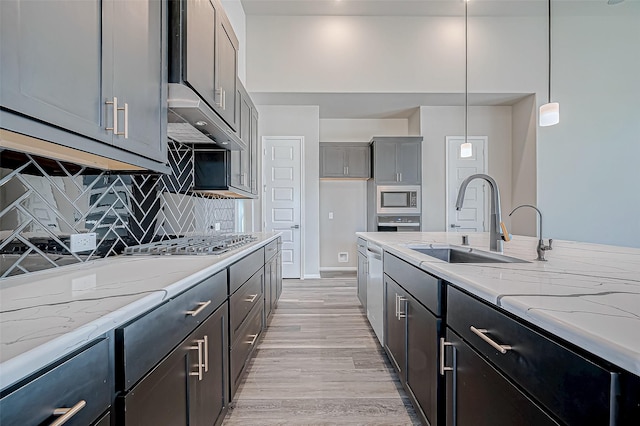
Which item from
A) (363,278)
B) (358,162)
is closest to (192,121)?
(363,278)

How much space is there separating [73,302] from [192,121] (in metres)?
1.20

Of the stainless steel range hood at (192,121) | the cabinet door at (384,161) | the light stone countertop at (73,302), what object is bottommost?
the light stone countertop at (73,302)

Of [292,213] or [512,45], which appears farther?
[292,213]

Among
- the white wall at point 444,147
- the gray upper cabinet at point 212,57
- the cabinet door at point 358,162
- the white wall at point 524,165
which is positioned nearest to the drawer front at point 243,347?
the gray upper cabinet at point 212,57

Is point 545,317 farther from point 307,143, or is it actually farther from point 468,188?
point 468,188

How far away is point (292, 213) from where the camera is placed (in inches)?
201

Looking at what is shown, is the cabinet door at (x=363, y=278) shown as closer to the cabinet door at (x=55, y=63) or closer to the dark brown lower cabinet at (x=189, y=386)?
the dark brown lower cabinet at (x=189, y=386)

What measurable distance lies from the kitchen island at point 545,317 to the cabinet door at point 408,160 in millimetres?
3650

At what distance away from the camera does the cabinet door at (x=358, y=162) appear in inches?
211

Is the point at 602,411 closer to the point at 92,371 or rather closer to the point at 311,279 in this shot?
the point at 92,371

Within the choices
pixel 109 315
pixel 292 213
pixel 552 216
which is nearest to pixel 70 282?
pixel 109 315

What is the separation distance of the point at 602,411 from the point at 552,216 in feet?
17.3

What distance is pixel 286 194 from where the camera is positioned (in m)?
5.10

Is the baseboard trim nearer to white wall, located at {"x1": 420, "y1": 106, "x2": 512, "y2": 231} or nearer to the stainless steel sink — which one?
white wall, located at {"x1": 420, "y1": 106, "x2": 512, "y2": 231}
